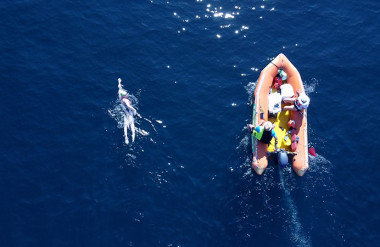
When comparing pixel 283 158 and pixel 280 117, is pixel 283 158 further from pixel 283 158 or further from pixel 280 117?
pixel 280 117

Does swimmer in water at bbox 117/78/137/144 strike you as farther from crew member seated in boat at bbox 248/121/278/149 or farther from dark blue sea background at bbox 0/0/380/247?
crew member seated in boat at bbox 248/121/278/149

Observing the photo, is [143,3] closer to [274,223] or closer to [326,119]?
[326,119]

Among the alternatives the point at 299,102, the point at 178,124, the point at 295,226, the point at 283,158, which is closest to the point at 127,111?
the point at 178,124

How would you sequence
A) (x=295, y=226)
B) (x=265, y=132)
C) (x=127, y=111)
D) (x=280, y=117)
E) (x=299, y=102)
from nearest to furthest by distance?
(x=295, y=226) < (x=265, y=132) < (x=299, y=102) < (x=127, y=111) < (x=280, y=117)

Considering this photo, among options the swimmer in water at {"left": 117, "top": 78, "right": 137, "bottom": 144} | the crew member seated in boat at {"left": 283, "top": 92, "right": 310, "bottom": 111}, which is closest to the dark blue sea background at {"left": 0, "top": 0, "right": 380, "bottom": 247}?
the swimmer in water at {"left": 117, "top": 78, "right": 137, "bottom": 144}

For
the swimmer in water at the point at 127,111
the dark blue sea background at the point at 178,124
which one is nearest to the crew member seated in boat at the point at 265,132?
the dark blue sea background at the point at 178,124

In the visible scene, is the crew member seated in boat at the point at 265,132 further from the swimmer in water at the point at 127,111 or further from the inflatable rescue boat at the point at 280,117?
the swimmer in water at the point at 127,111
